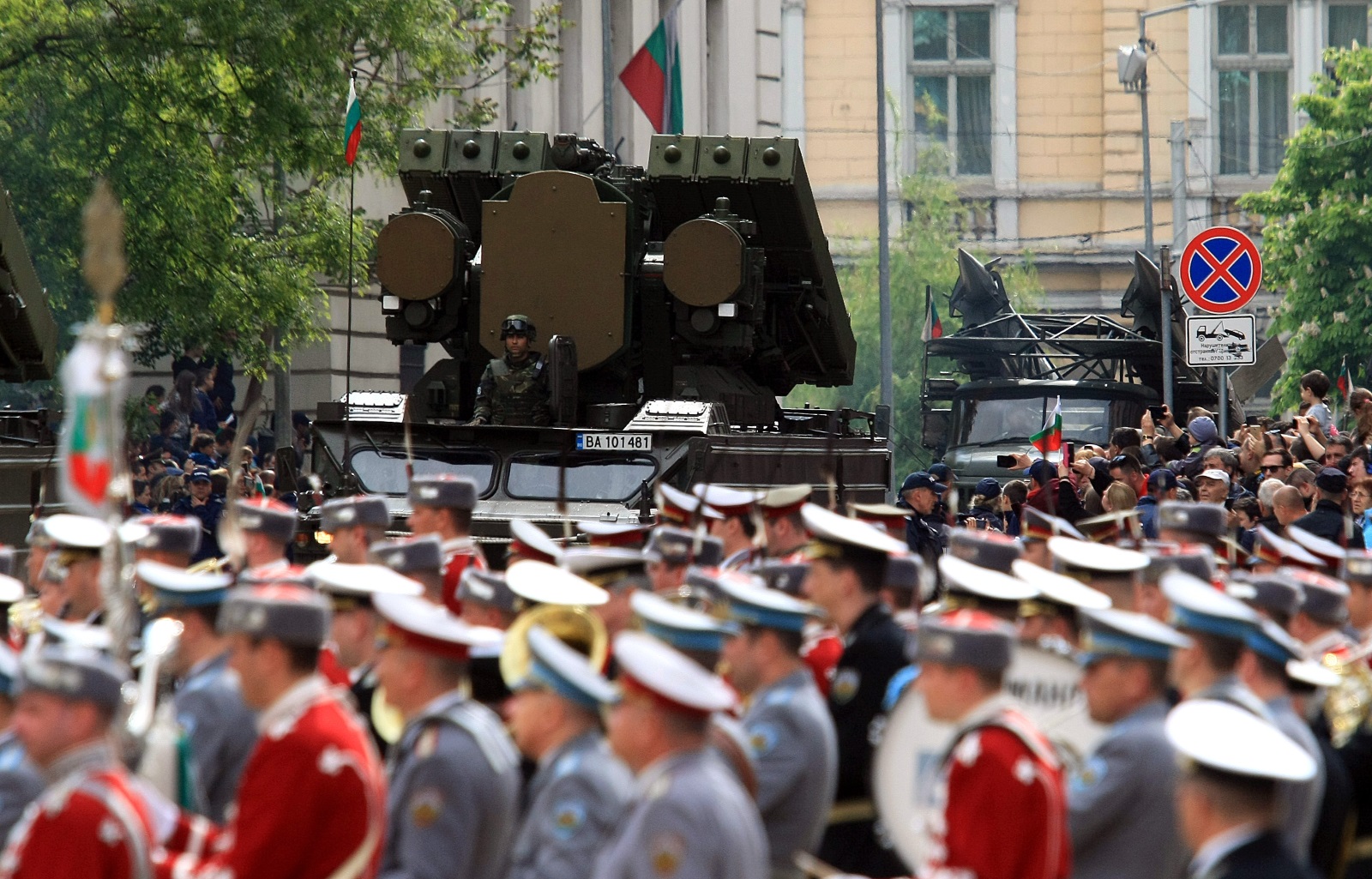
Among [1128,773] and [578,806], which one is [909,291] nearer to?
[1128,773]

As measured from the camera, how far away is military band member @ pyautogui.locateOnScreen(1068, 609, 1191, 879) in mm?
5590

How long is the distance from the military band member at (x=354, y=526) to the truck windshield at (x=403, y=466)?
189 inches

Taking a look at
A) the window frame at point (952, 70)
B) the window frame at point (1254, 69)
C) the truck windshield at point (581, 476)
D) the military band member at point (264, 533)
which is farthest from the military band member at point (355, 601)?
the window frame at point (1254, 69)

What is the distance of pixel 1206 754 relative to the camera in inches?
182

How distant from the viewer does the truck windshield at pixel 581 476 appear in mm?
13914

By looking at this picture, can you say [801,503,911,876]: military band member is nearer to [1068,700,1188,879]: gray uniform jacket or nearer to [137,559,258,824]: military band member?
[1068,700,1188,879]: gray uniform jacket

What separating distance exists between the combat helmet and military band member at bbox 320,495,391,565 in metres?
5.82

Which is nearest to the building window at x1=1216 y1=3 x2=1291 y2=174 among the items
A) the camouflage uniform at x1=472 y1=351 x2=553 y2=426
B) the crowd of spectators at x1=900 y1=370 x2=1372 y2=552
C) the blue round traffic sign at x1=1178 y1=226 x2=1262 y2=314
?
the crowd of spectators at x1=900 y1=370 x2=1372 y2=552

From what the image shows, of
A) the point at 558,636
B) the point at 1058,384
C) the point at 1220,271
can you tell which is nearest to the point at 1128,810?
the point at 558,636

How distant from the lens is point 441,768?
531 cm

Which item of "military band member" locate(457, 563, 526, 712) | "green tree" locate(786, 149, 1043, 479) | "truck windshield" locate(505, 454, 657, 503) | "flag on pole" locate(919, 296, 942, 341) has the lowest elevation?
"military band member" locate(457, 563, 526, 712)

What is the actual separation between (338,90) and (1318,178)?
23.0 m

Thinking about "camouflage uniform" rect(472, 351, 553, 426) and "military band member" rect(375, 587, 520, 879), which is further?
"camouflage uniform" rect(472, 351, 553, 426)

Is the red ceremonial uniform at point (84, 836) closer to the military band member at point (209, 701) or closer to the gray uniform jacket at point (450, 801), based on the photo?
the gray uniform jacket at point (450, 801)
